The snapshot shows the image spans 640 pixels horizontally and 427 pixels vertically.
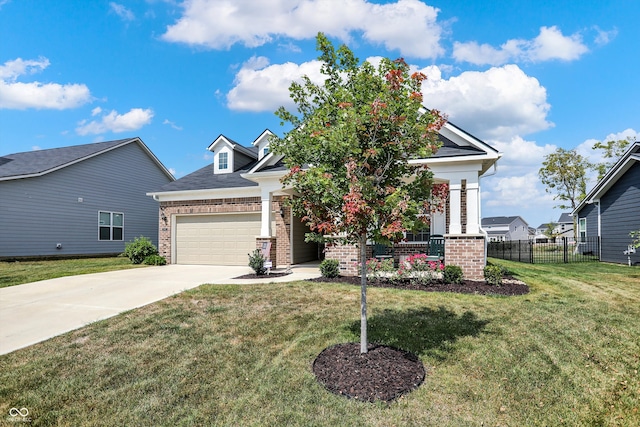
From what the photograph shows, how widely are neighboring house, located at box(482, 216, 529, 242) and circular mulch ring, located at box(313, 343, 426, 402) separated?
202 feet

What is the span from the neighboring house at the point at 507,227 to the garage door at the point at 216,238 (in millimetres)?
55755

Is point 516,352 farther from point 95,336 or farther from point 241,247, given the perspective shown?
point 241,247

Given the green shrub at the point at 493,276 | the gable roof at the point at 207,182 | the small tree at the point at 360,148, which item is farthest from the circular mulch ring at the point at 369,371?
the gable roof at the point at 207,182

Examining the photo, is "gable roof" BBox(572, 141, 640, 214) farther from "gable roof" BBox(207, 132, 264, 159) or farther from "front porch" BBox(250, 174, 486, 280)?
"gable roof" BBox(207, 132, 264, 159)

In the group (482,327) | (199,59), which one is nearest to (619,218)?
(482,327)

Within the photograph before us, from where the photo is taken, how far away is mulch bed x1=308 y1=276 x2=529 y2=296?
25.6 ft

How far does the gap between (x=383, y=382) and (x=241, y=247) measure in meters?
10.7

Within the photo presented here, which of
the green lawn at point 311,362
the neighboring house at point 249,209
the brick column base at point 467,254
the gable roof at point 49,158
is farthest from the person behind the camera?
the gable roof at point 49,158

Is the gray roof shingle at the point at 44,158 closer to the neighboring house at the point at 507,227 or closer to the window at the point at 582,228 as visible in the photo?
the window at the point at 582,228

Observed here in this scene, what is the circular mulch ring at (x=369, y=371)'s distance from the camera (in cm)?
359

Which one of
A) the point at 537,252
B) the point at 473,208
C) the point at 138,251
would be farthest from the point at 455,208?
the point at 537,252

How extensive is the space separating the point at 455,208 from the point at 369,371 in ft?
21.6

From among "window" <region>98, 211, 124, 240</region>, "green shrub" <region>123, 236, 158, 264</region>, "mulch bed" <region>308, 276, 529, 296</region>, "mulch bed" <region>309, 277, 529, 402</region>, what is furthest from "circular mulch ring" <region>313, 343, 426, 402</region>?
"window" <region>98, 211, 124, 240</region>

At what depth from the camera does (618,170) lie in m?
15.1
